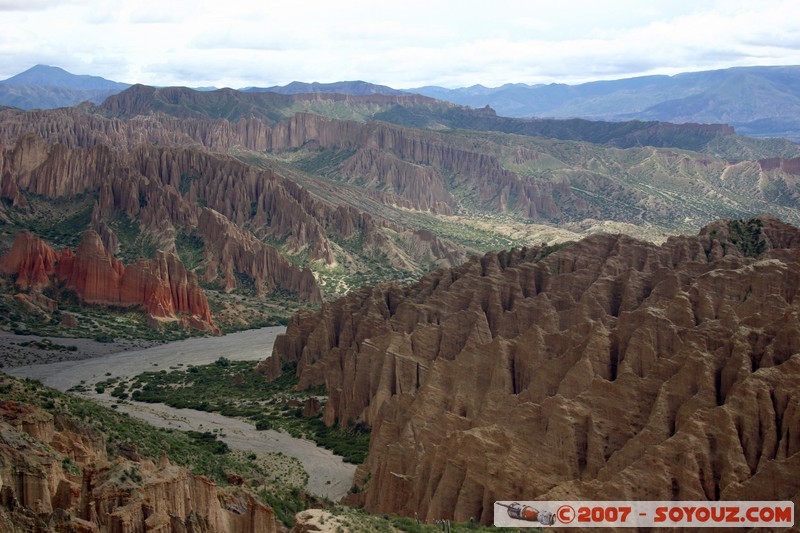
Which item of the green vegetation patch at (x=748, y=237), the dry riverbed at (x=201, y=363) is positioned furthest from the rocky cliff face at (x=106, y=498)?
the green vegetation patch at (x=748, y=237)

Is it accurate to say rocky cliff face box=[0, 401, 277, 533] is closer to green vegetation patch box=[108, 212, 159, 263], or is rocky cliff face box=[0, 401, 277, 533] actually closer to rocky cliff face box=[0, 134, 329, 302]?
rocky cliff face box=[0, 134, 329, 302]

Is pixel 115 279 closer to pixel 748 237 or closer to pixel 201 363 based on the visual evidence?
pixel 201 363

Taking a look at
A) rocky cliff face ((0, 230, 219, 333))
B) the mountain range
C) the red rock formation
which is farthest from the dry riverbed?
the red rock formation

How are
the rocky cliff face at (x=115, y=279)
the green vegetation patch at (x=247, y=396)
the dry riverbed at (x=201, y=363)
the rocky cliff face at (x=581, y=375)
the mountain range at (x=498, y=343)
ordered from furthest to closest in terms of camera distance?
the rocky cliff face at (x=115, y=279)
the green vegetation patch at (x=247, y=396)
the dry riverbed at (x=201, y=363)
the mountain range at (x=498, y=343)
the rocky cliff face at (x=581, y=375)

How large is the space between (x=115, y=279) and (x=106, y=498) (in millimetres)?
91958

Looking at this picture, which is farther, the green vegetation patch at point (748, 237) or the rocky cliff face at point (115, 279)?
the rocky cliff face at point (115, 279)

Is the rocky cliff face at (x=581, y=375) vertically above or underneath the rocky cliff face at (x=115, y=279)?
above

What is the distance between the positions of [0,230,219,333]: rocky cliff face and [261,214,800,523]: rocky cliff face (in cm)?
3648

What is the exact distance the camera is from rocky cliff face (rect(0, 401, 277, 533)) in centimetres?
3222
